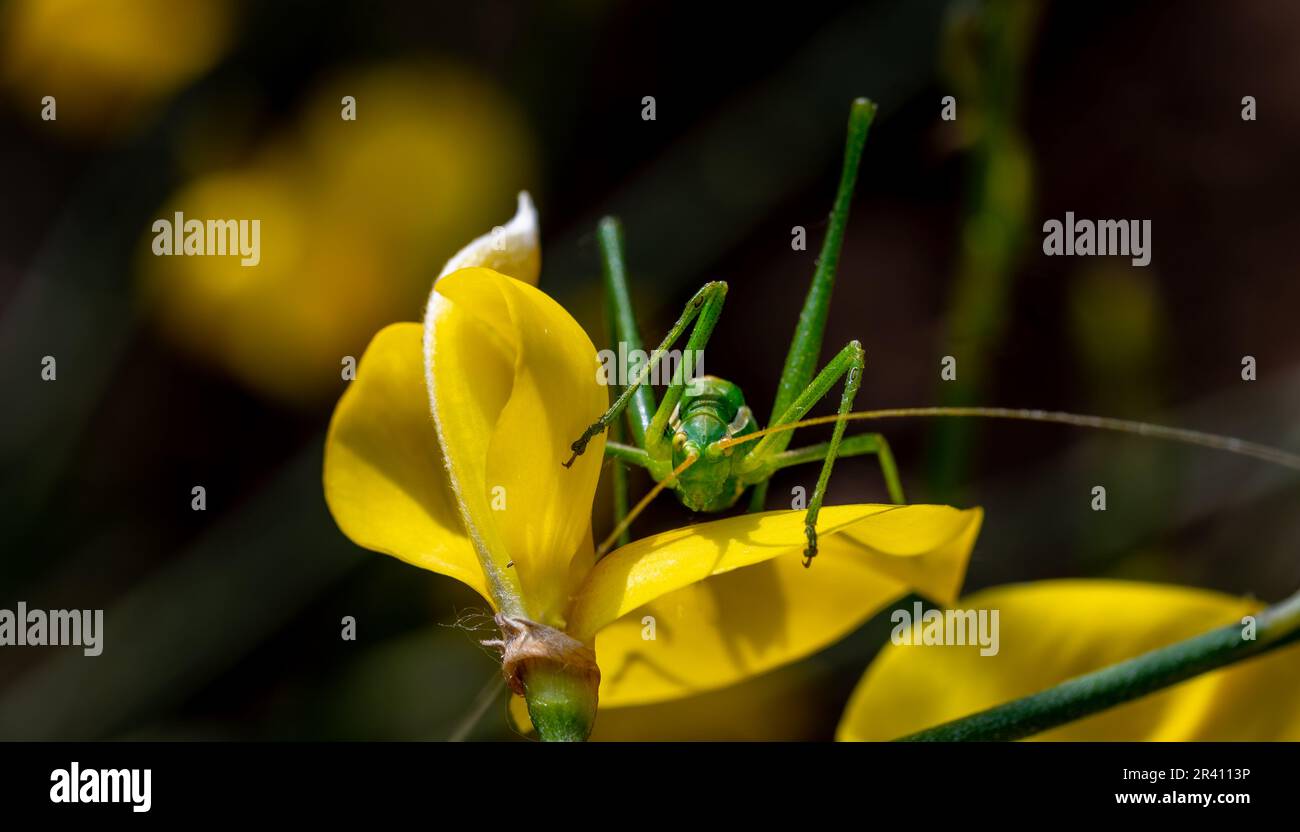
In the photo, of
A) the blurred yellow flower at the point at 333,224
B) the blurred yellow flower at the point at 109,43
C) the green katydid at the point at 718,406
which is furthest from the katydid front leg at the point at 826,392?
the blurred yellow flower at the point at 109,43

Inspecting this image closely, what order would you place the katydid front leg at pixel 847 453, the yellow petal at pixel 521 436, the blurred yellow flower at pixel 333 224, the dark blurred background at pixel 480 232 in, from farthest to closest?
the blurred yellow flower at pixel 333 224, the dark blurred background at pixel 480 232, the katydid front leg at pixel 847 453, the yellow petal at pixel 521 436

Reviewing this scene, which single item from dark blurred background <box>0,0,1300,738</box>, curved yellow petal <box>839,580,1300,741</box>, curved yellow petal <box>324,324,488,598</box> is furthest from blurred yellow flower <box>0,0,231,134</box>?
curved yellow petal <box>839,580,1300,741</box>

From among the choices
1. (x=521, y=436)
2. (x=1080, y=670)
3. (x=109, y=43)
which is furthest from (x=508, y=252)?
(x=109, y=43)

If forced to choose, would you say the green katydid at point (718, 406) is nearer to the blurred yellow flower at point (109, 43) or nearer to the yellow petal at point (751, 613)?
the yellow petal at point (751, 613)

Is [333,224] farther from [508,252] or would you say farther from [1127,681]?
[1127,681]

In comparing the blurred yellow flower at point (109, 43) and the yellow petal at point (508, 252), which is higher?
the blurred yellow flower at point (109, 43)

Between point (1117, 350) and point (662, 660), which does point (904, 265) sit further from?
point (662, 660)

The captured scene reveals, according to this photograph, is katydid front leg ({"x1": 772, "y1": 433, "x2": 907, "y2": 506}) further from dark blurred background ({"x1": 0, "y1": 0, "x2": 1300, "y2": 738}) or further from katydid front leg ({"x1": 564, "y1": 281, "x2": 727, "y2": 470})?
dark blurred background ({"x1": 0, "y1": 0, "x2": 1300, "y2": 738})
